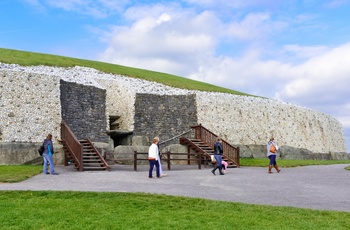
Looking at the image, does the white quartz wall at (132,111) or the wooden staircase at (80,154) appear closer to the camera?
the wooden staircase at (80,154)

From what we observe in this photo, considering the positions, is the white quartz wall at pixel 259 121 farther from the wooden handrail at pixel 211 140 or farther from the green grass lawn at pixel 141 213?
the green grass lawn at pixel 141 213

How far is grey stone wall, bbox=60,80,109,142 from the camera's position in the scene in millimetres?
26811

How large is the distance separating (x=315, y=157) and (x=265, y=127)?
5.64 meters

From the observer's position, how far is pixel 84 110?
90.4ft

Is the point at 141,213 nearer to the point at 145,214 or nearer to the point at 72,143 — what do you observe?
the point at 145,214

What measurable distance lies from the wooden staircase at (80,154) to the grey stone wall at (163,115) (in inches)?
255

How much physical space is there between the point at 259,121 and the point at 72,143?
17.6m

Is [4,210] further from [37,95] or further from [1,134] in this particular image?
[37,95]

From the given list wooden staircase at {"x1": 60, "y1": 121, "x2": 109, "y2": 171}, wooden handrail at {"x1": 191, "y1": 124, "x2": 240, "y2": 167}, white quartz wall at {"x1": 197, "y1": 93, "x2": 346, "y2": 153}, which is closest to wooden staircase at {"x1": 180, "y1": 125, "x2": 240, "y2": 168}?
wooden handrail at {"x1": 191, "y1": 124, "x2": 240, "y2": 167}

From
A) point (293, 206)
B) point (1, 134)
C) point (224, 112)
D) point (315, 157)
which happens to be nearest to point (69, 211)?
point (293, 206)

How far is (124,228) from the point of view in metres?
8.95

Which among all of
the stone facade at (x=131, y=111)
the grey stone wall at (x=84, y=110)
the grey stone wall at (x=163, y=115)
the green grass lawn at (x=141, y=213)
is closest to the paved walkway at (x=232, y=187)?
the green grass lawn at (x=141, y=213)

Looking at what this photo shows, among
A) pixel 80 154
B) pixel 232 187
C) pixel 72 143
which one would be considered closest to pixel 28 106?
pixel 72 143

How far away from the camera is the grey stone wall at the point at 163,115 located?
30281mm
